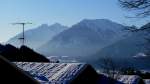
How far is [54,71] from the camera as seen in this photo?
27.8 meters

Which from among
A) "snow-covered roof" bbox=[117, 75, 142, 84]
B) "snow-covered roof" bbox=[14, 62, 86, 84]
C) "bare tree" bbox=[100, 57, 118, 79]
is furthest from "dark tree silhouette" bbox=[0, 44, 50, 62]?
"snow-covered roof" bbox=[14, 62, 86, 84]

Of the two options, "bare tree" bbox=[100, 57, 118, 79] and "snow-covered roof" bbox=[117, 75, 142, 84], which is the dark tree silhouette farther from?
"snow-covered roof" bbox=[117, 75, 142, 84]

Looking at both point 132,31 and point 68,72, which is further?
point 68,72

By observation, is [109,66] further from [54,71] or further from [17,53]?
[17,53]

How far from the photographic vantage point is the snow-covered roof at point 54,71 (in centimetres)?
2600

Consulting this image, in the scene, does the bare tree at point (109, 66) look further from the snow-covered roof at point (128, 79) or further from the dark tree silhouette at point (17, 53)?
the dark tree silhouette at point (17, 53)

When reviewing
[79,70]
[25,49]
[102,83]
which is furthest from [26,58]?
[79,70]

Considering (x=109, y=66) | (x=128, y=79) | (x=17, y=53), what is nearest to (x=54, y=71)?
(x=128, y=79)

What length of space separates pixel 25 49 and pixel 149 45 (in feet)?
123

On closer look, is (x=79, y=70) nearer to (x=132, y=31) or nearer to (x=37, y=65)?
(x=37, y=65)

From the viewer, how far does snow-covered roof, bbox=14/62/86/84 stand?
2600 centimetres

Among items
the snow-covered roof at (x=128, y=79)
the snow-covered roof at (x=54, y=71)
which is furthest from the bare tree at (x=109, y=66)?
the snow-covered roof at (x=54, y=71)

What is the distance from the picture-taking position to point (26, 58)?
46469 millimetres

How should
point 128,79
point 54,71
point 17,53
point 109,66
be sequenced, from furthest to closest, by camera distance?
point 17,53 < point 109,66 < point 128,79 < point 54,71
